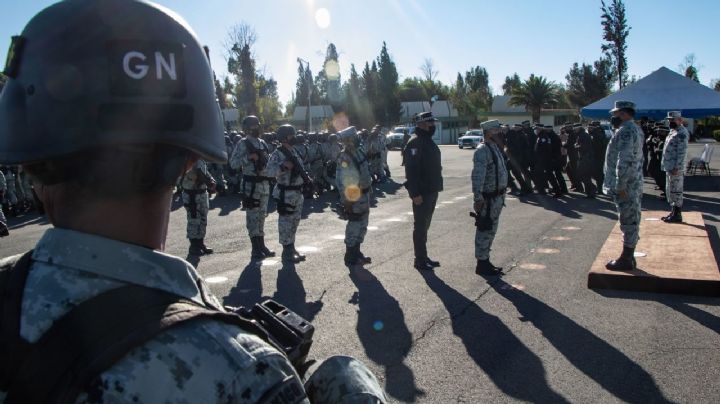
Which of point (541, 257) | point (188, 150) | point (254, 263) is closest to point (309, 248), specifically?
point (254, 263)

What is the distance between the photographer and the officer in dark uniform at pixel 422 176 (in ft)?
23.1

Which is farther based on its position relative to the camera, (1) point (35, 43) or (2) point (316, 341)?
(2) point (316, 341)

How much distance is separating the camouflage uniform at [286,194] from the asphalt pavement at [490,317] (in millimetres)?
467

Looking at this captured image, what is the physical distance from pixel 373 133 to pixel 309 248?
426 inches

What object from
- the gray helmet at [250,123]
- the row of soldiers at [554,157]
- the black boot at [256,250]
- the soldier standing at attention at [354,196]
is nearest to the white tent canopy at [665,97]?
the row of soldiers at [554,157]

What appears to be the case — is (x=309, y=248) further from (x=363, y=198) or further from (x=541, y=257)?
(x=541, y=257)

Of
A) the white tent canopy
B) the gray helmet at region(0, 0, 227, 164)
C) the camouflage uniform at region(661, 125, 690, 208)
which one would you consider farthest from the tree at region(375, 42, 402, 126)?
the gray helmet at region(0, 0, 227, 164)

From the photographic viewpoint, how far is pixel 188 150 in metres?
1.19

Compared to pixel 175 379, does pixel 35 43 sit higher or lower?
higher

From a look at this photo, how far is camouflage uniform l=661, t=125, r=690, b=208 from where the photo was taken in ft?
31.7

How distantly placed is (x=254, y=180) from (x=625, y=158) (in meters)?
5.00

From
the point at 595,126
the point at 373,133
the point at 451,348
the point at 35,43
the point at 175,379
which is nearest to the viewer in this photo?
the point at 175,379

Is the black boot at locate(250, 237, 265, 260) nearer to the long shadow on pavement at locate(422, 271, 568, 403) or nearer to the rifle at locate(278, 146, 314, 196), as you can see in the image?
the rifle at locate(278, 146, 314, 196)

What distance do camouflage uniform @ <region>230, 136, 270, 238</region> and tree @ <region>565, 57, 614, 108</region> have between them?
52.2m
